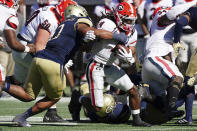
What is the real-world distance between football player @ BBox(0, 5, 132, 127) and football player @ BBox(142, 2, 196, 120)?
52cm

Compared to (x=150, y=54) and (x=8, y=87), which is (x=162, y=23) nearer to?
(x=150, y=54)

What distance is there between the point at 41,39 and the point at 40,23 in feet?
0.91

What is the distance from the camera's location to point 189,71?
7383mm

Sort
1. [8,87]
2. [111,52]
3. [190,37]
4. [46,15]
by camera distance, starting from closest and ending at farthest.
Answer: [8,87] < [111,52] < [46,15] < [190,37]

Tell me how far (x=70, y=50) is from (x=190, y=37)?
324 centimetres

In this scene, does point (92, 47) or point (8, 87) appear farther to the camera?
point (92, 47)

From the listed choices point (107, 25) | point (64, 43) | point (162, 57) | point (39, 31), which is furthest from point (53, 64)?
point (162, 57)

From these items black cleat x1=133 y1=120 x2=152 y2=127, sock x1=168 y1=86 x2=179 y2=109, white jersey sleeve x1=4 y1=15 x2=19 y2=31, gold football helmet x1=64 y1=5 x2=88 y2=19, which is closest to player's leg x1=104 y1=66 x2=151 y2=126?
black cleat x1=133 y1=120 x2=152 y2=127

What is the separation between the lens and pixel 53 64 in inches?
271

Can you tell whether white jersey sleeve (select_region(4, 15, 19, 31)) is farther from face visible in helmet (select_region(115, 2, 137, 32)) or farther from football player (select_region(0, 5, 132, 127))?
face visible in helmet (select_region(115, 2, 137, 32))

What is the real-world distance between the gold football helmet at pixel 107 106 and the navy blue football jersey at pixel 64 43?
789 mm

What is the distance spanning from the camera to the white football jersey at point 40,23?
795 cm

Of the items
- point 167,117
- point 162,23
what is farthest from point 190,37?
point 167,117

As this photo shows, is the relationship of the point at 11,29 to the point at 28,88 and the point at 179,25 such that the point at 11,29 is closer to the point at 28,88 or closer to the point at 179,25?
the point at 28,88
